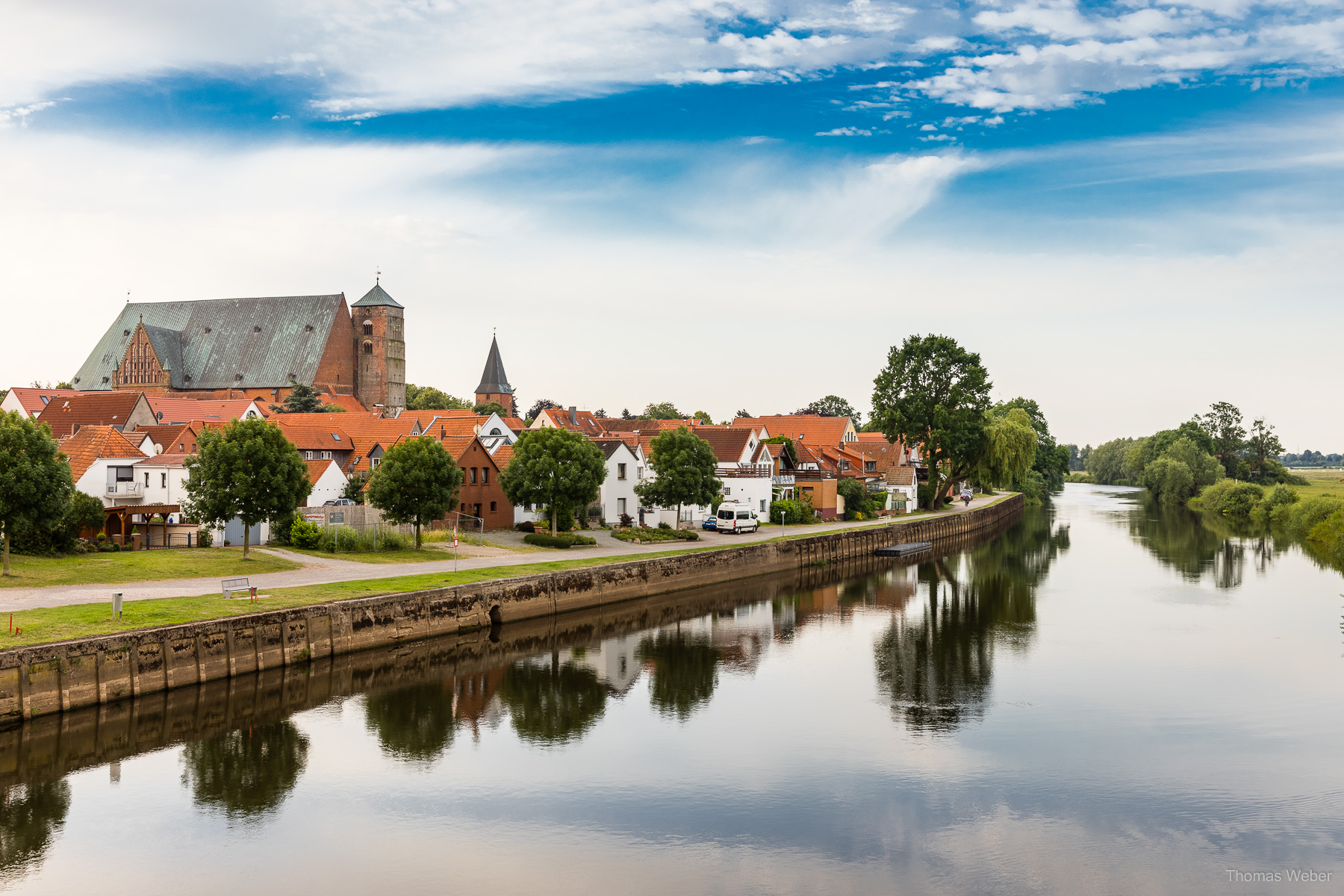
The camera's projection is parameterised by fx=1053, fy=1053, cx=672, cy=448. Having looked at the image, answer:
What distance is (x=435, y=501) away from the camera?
157 feet

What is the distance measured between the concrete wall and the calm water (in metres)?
0.64

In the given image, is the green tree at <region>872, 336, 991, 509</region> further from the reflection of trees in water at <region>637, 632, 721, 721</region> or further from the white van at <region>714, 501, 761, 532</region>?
the reflection of trees in water at <region>637, 632, 721, 721</region>

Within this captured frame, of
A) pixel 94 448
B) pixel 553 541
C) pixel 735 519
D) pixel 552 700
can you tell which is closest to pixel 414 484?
pixel 553 541

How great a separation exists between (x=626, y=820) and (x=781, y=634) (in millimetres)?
21380

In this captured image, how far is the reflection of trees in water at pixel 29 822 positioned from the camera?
1834cm

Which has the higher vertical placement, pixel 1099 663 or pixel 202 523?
pixel 202 523

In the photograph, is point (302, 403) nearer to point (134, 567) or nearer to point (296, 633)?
point (134, 567)

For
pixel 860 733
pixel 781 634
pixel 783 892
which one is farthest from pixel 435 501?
pixel 783 892

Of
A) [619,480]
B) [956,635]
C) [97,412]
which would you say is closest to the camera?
[956,635]

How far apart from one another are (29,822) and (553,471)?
3547 cm

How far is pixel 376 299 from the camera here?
14925 centimetres

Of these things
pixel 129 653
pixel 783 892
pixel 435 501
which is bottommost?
pixel 783 892

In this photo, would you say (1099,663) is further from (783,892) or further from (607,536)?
(607,536)

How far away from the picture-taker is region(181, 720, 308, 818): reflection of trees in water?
21.5 metres
